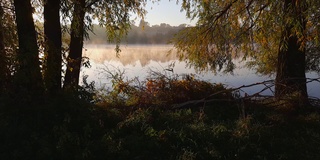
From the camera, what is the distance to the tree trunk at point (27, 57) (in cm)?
632

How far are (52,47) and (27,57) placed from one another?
649mm

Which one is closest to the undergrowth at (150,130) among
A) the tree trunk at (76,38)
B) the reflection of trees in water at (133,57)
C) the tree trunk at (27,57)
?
the tree trunk at (27,57)

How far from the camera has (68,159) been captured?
4973mm

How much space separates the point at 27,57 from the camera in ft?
20.7

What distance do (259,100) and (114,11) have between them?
17.2ft

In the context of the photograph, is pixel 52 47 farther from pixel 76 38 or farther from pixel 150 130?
pixel 150 130

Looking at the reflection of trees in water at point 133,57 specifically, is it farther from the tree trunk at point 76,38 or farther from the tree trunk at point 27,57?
the tree trunk at point 27,57

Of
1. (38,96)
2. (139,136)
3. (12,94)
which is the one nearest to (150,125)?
(139,136)

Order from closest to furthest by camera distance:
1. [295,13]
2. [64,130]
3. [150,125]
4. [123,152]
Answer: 1. [123,152]
2. [64,130]
3. [150,125]
4. [295,13]

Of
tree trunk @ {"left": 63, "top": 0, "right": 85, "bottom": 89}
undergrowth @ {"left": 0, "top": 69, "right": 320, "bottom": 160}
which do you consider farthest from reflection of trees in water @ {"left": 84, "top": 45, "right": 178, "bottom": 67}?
undergrowth @ {"left": 0, "top": 69, "right": 320, "bottom": 160}

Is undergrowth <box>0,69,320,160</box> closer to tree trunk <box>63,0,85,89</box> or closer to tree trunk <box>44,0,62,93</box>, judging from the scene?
tree trunk <box>44,0,62,93</box>

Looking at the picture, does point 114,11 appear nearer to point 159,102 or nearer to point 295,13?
point 159,102

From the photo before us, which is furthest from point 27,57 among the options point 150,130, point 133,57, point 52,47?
point 133,57

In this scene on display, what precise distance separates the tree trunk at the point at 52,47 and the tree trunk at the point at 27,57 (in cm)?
26
